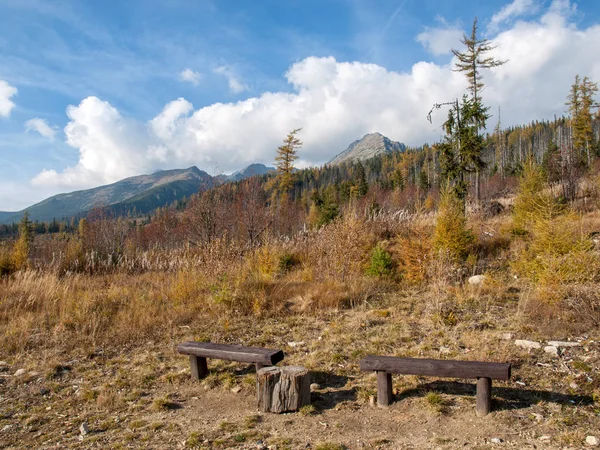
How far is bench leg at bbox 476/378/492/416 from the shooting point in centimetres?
347

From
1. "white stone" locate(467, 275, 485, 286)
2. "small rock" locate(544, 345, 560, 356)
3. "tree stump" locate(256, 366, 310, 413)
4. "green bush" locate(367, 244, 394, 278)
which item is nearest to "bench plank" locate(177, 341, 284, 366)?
"tree stump" locate(256, 366, 310, 413)

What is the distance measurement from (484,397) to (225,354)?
2.77 meters

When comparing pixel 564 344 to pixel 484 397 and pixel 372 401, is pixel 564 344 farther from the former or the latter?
pixel 372 401

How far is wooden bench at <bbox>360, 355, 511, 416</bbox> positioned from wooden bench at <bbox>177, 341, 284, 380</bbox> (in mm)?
1061

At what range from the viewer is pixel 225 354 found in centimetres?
444

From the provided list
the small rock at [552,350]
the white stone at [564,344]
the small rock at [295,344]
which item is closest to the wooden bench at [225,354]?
the small rock at [295,344]

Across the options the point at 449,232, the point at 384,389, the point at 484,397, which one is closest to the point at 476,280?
the point at 449,232

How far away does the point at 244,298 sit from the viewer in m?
7.48

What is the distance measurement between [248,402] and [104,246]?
16072 millimetres

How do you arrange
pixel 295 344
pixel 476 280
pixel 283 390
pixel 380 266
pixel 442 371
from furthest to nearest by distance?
pixel 380 266
pixel 476 280
pixel 295 344
pixel 283 390
pixel 442 371

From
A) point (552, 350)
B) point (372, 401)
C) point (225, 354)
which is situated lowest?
point (372, 401)

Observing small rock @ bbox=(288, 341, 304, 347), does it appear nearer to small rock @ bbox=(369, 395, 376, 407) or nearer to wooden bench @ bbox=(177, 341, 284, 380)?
wooden bench @ bbox=(177, 341, 284, 380)

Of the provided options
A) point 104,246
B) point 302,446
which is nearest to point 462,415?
point 302,446

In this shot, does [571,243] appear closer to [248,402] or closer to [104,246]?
[248,402]
